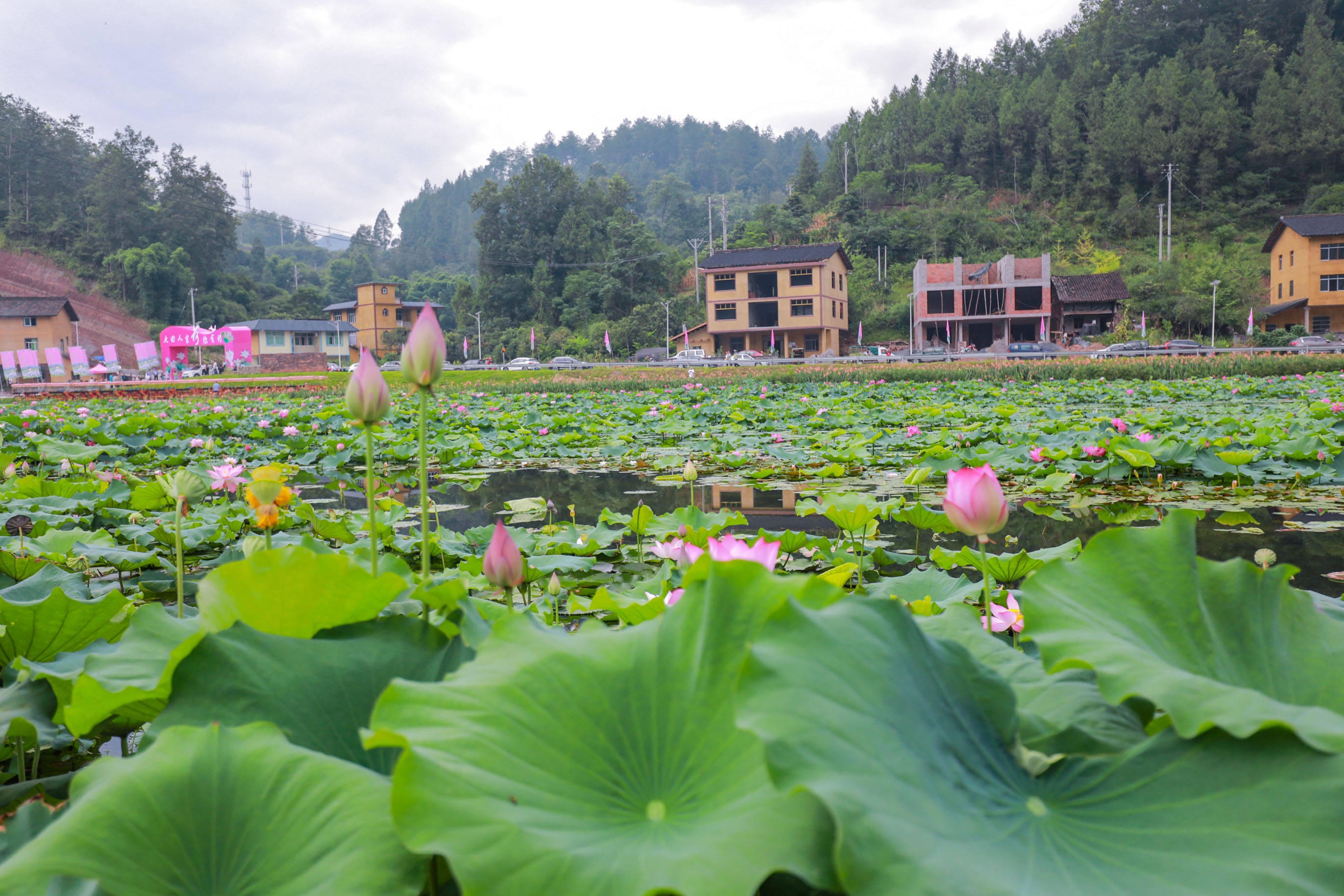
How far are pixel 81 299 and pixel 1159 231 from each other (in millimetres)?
63694

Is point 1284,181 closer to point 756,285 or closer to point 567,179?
point 756,285

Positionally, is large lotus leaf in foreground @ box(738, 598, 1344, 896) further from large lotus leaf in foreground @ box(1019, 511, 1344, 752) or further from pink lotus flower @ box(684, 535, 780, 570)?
pink lotus flower @ box(684, 535, 780, 570)

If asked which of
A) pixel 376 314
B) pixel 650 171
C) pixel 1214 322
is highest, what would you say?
pixel 650 171

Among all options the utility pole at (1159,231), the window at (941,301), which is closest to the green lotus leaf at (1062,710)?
the window at (941,301)

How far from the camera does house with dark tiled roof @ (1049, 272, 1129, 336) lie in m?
36.3

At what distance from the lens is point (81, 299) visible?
47.7 m

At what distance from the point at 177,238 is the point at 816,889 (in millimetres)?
61600

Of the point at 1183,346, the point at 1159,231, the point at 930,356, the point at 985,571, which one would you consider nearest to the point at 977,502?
the point at 985,571

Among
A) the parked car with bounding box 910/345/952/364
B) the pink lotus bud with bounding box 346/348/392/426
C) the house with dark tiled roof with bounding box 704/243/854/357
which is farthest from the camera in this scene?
the house with dark tiled roof with bounding box 704/243/854/357

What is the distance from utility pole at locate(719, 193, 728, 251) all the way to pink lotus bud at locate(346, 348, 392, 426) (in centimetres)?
4338

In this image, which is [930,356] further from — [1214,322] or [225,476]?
[225,476]

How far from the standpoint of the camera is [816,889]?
1.76 feet

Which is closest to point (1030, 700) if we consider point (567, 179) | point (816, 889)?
point (816, 889)

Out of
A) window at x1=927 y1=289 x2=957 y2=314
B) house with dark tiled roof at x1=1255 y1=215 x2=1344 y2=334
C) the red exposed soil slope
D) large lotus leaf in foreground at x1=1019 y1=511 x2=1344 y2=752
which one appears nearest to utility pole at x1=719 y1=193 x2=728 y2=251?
window at x1=927 y1=289 x2=957 y2=314
